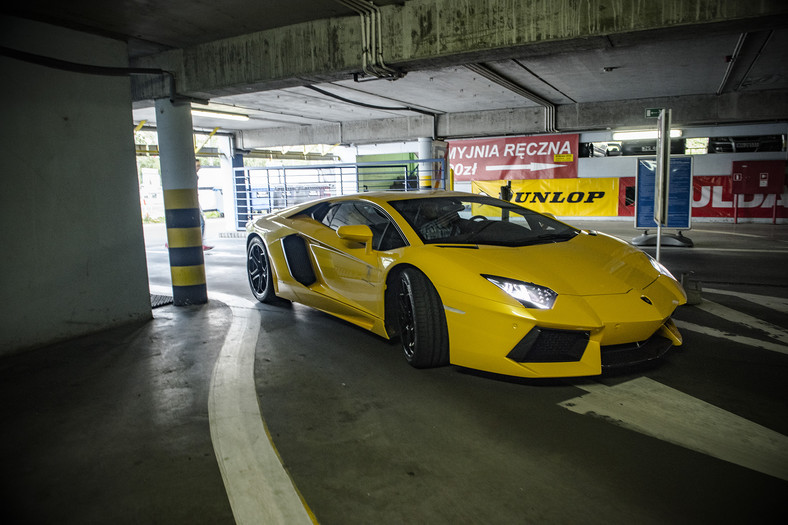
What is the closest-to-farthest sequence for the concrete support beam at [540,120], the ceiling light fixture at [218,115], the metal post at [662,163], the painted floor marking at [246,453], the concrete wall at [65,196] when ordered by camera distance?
the painted floor marking at [246,453] < the concrete wall at [65,196] < the metal post at [662,163] < the concrete support beam at [540,120] < the ceiling light fixture at [218,115]

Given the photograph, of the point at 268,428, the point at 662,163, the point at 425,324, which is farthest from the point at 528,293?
the point at 662,163

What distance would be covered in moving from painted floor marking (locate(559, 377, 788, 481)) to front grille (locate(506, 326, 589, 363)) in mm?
275

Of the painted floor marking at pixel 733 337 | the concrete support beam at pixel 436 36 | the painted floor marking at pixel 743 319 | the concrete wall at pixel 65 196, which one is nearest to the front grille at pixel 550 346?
the painted floor marking at pixel 733 337

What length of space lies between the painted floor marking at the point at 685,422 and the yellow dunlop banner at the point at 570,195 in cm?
1334

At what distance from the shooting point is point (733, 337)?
4.13 metres

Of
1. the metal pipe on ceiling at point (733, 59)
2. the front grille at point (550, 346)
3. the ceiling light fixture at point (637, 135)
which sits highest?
the metal pipe on ceiling at point (733, 59)

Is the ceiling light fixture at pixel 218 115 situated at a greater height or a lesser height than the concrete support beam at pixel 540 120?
greater

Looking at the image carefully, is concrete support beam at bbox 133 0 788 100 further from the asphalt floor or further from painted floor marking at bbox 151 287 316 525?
painted floor marking at bbox 151 287 316 525

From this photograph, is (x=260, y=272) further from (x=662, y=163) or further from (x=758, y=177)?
(x=758, y=177)

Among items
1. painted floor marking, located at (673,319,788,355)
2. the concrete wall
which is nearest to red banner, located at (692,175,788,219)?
painted floor marking, located at (673,319,788,355)

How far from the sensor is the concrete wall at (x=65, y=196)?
429cm

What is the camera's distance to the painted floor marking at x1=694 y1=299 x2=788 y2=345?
417 centimetres

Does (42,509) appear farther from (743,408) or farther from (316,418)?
(743,408)

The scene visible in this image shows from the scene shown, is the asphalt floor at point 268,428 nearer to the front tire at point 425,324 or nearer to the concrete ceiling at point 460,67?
the front tire at point 425,324
